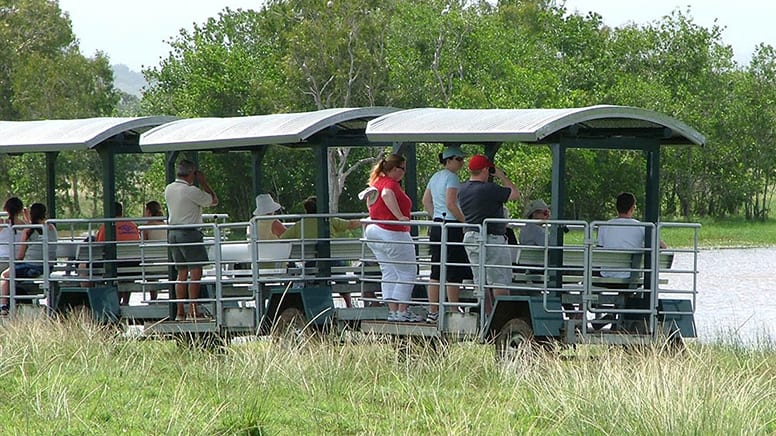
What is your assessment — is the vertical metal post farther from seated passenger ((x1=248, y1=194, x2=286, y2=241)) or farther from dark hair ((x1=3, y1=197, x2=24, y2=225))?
seated passenger ((x1=248, y1=194, x2=286, y2=241))

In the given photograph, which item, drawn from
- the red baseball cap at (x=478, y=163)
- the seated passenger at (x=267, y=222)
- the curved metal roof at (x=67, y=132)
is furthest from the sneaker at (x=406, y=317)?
the curved metal roof at (x=67, y=132)

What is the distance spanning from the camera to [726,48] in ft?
240

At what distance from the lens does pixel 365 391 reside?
37.2ft

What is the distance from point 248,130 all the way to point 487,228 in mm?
3232

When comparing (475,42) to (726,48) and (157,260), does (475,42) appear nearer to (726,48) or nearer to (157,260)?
(726,48)

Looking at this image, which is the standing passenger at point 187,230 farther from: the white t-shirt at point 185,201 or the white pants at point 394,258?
the white pants at point 394,258

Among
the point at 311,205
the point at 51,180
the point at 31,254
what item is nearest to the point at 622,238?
the point at 311,205

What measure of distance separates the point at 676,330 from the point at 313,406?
3935 mm

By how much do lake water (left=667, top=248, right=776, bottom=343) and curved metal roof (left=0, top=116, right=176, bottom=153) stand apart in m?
6.71

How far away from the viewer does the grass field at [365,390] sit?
31.3 feet

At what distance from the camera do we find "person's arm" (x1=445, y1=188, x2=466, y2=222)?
13.8 metres

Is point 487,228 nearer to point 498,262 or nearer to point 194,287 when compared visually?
point 498,262

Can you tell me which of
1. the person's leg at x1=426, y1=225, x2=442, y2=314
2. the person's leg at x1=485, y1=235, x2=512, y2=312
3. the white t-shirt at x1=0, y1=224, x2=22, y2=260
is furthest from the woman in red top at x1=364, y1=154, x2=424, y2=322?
the white t-shirt at x1=0, y1=224, x2=22, y2=260

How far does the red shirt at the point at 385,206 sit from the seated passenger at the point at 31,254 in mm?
4620
